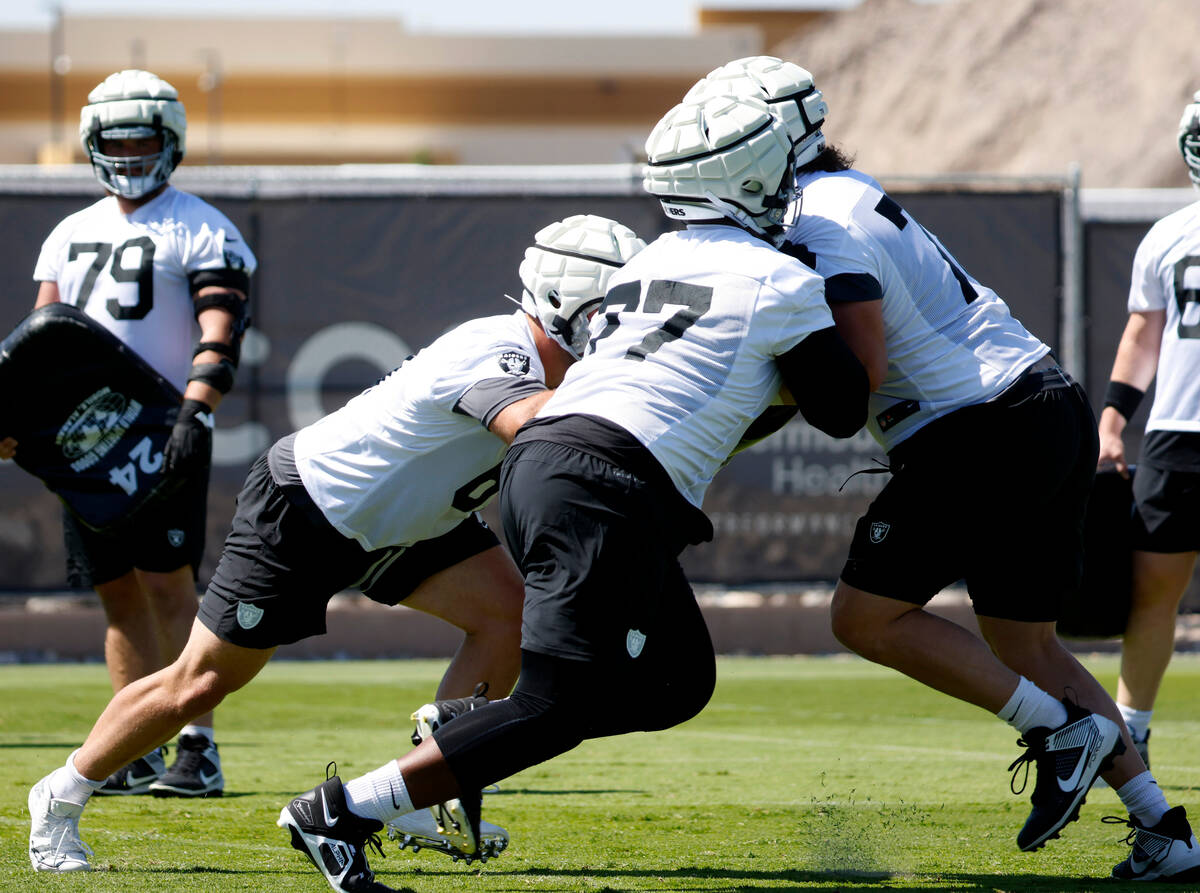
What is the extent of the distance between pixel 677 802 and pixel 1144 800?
1.84m

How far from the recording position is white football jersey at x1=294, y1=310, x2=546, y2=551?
14.4 ft

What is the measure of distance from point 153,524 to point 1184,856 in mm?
3599

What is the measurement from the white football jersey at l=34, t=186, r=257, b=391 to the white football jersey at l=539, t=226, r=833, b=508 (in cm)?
263

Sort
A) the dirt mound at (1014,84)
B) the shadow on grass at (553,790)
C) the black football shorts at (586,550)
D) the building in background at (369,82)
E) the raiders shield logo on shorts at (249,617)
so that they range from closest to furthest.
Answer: the black football shorts at (586,550) → the raiders shield logo on shorts at (249,617) → the shadow on grass at (553,790) → the dirt mound at (1014,84) → the building in background at (369,82)

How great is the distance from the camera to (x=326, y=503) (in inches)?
179

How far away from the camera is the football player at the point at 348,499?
4.48m

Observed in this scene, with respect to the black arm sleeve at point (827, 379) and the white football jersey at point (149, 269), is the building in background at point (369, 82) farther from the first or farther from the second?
the black arm sleeve at point (827, 379)

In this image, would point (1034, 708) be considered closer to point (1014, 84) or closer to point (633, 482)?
point (633, 482)

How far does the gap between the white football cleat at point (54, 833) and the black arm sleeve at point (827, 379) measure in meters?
2.23

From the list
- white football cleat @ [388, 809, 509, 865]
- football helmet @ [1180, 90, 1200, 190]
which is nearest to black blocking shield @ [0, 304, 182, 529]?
white football cleat @ [388, 809, 509, 865]

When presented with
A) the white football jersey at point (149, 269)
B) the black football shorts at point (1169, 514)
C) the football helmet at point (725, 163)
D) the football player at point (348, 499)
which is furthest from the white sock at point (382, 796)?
the black football shorts at point (1169, 514)

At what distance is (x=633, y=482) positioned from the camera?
13.1 feet

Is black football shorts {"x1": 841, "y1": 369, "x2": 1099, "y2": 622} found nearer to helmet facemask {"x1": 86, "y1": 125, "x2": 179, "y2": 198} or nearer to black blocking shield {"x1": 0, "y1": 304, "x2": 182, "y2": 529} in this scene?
black blocking shield {"x1": 0, "y1": 304, "x2": 182, "y2": 529}

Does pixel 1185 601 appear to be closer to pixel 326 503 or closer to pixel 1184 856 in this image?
pixel 1184 856
